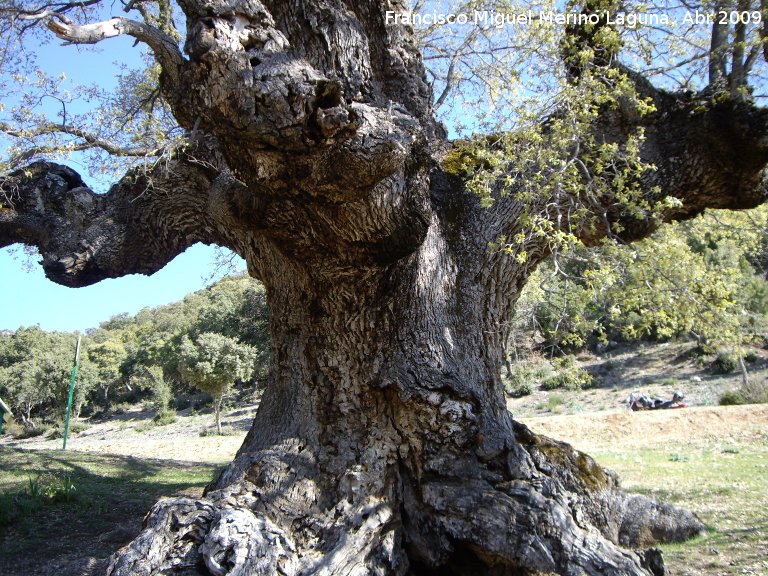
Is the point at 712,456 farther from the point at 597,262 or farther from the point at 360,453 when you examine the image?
the point at 360,453

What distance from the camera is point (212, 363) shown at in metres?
22.1

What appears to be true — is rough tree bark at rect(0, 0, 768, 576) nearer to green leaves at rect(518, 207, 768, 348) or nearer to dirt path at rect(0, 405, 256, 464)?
green leaves at rect(518, 207, 768, 348)

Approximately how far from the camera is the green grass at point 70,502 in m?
4.77

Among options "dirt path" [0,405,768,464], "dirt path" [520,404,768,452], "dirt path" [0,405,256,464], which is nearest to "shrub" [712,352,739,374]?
"dirt path" [0,405,768,464]

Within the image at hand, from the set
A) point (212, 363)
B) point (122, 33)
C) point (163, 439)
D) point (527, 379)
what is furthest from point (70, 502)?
point (527, 379)

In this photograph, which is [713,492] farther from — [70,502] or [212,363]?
[212,363]

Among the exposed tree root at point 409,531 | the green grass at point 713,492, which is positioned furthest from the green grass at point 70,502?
the green grass at point 713,492

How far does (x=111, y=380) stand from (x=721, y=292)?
41.7 meters

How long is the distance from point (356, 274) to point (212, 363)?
1920 centimetres

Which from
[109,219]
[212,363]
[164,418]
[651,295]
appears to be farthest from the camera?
[164,418]

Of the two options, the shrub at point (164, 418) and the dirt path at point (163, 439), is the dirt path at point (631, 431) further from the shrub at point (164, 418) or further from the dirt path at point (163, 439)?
the shrub at point (164, 418)

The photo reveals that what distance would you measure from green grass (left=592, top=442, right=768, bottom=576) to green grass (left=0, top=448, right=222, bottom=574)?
447 cm

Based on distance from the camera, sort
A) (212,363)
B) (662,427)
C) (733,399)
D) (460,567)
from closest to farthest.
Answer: (460,567), (662,427), (733,399), (212,363)

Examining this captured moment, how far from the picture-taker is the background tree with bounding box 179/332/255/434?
21859 mm
